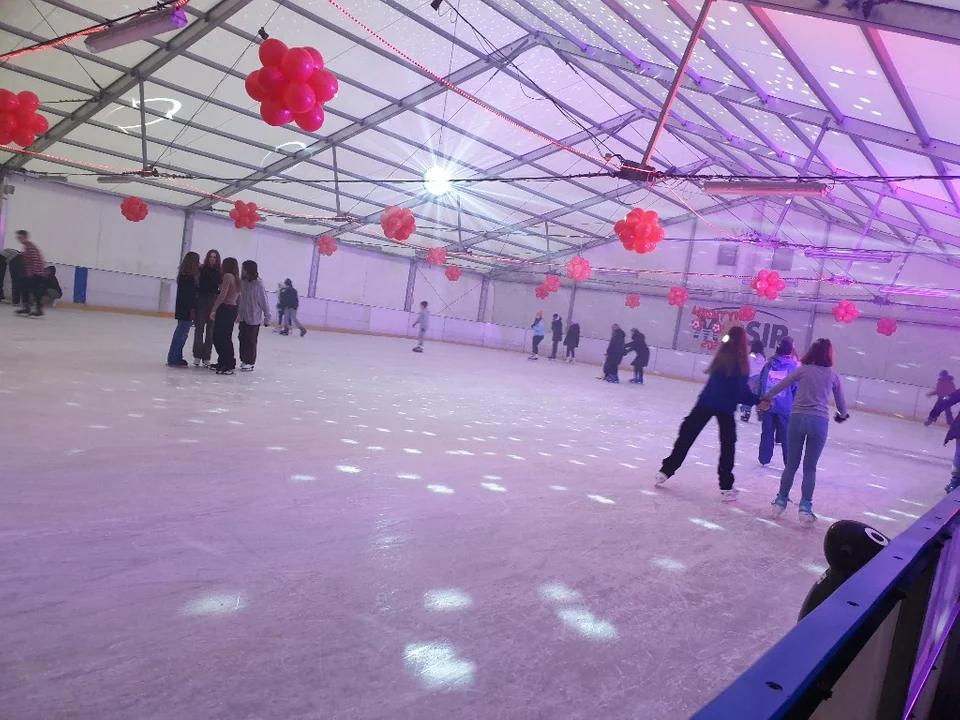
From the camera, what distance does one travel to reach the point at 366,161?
1272 centimetres

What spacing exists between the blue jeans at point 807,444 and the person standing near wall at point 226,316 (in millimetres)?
4640

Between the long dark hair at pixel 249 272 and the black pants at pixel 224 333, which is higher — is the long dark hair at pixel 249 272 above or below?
above

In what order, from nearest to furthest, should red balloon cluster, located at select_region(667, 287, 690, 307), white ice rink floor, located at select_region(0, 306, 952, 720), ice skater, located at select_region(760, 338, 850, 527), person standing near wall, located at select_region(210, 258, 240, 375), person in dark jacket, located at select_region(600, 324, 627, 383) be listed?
white ice rink floor, located at select_region(0, 306, 952, 720) < ice skater, located at select_region(760, 338, 850, 527) < person standing near wall, located at select_region(210, 258, 240, 375) < person in dark jacket, located at select_region(600, 324, 627, 383) < red balloon cluster, located at select_region(667, 287, 690, 307)

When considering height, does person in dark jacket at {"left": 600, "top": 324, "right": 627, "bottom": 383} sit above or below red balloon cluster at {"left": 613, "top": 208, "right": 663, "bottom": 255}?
below

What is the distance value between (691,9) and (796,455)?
15.2ft

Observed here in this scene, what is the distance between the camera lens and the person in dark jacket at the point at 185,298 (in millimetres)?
5652

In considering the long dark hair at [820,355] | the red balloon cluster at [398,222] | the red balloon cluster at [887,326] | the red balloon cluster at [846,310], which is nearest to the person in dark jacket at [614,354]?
the red balloon cluster at [846,310]

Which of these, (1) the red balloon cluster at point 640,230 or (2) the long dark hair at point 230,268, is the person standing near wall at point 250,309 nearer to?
(2) the long dark hair at point 230,268

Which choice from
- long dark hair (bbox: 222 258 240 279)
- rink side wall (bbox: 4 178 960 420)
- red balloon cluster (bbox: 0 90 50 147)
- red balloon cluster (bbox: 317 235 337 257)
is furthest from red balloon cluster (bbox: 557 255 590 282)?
red balloon cluster (bbox: 0 90 50 147)

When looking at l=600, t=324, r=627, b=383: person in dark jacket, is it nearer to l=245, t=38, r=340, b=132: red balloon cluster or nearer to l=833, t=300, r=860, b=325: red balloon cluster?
l=833, t=300, r=860, b=325: red balloon cluster

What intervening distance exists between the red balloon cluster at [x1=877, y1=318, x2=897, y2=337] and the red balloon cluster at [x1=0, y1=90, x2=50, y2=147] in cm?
1551

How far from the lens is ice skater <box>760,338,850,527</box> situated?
345 centimetres

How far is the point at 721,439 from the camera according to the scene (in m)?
3.76

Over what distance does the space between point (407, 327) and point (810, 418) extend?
17.3m
